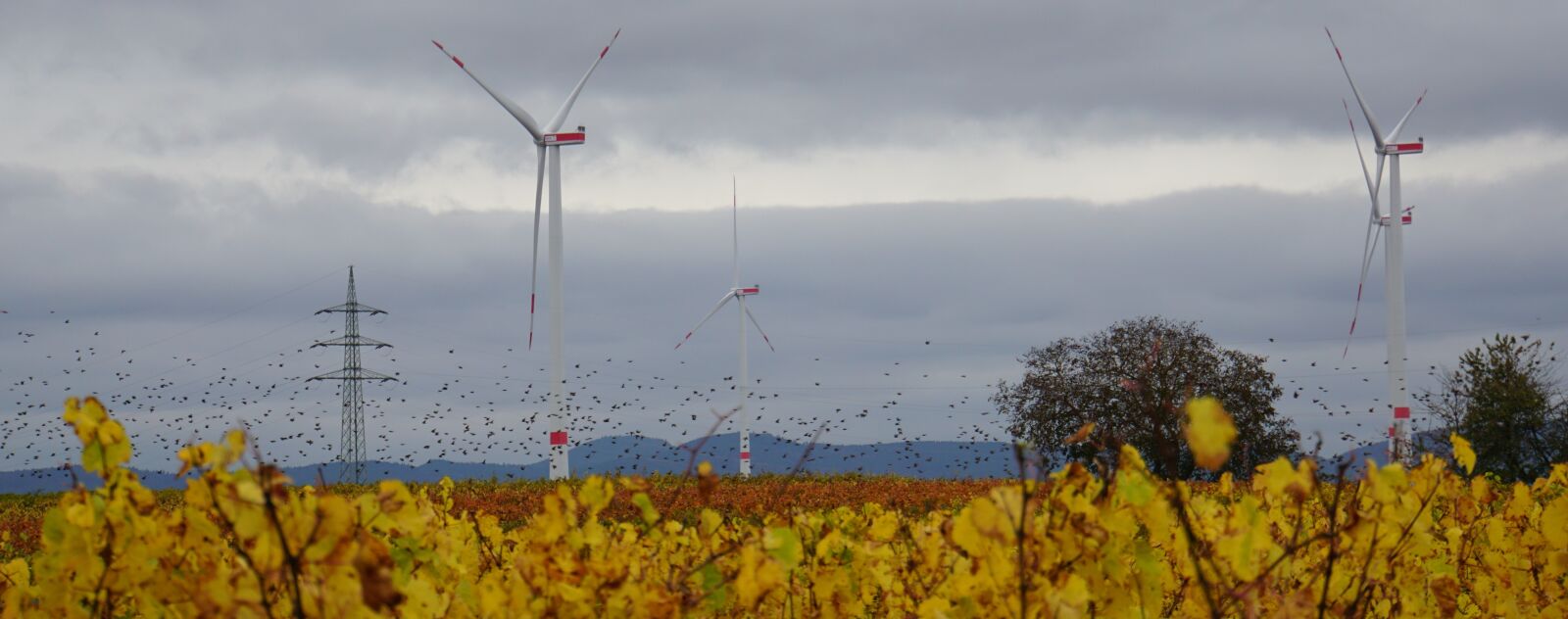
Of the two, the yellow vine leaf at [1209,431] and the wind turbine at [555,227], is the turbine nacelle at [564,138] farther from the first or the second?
the yellow vine leaf at [1209,431]

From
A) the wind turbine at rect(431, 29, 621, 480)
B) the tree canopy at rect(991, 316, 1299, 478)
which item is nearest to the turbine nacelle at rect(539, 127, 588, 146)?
the wind turbine at rect(431, 29, 621, 480)

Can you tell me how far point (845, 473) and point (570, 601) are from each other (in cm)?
1973

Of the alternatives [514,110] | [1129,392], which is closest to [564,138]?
[514,110]

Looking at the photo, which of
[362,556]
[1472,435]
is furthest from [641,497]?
[1472,435]

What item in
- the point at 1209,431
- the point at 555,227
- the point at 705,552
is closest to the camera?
the point at 1209,431

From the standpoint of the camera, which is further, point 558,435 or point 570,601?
point 558,435

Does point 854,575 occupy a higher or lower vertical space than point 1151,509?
lower

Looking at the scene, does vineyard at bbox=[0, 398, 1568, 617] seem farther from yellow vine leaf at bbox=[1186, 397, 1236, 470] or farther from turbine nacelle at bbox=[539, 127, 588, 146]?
turbine nacelle at bbox=[539, 127, 588, 146]

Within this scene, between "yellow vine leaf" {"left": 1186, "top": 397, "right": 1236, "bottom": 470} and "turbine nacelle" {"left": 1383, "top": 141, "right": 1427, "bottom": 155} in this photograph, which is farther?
"turbine nacelle" {"left": 1383, "top": 141, "right": 1427, "bottom": 155}

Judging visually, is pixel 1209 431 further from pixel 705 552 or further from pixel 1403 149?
pixel 1403 149

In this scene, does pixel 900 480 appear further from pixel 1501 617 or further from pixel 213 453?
pixel 213 453

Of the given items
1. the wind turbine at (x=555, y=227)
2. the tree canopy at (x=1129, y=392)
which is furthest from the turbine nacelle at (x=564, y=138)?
the tree canopy at (x=1129, y=392)

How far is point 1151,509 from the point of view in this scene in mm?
2266

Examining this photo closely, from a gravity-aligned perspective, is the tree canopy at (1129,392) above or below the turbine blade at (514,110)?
below
